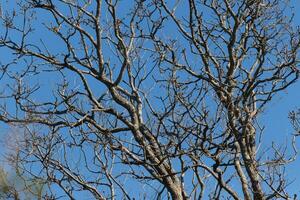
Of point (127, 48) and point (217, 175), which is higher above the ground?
point (127, 48)

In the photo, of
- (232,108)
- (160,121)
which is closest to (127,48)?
(160,121)

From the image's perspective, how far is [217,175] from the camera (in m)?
7.88

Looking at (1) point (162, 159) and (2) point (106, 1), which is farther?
(2) point (106, 1)

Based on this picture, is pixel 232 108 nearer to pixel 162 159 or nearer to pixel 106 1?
pixel 162 159

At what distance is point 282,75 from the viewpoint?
8.39m

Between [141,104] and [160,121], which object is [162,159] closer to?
[160,121]

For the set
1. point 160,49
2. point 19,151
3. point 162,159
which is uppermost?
point 160,49

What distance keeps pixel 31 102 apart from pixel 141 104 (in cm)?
166

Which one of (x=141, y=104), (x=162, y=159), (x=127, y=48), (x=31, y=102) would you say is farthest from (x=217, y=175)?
(x=31, y=102)

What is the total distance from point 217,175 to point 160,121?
3.69 ft

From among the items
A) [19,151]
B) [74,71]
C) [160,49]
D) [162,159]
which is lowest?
[162,159]

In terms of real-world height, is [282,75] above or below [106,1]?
below

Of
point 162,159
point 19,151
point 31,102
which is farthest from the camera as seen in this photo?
point 19,151

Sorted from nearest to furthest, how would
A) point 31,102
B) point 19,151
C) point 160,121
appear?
point 160,121 → point 31,102 → point 19,151
